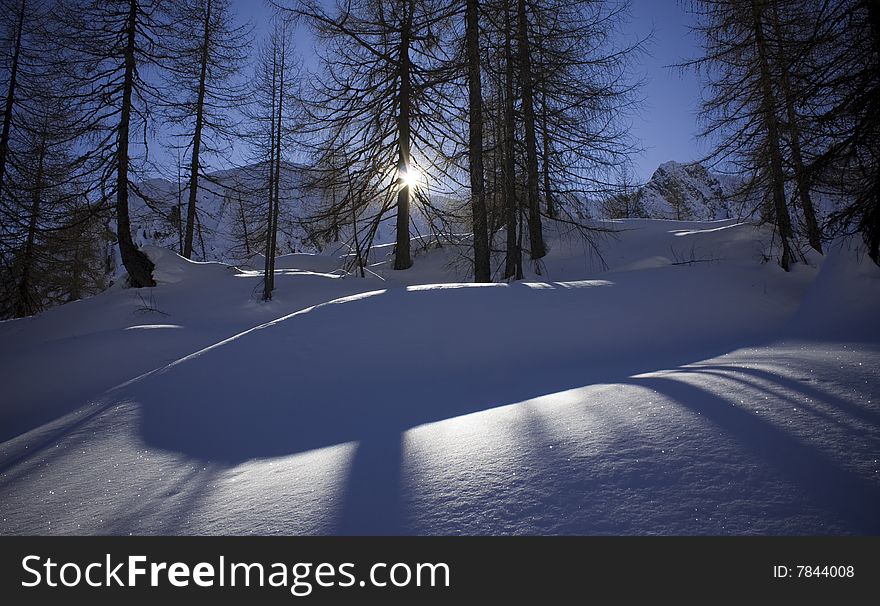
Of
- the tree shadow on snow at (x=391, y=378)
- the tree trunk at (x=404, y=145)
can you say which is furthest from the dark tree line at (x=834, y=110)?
the tree trunk at (x=404, y=145)

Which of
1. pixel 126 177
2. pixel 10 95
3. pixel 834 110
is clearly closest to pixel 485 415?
pixel 834 110

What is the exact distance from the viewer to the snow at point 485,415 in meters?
1.56

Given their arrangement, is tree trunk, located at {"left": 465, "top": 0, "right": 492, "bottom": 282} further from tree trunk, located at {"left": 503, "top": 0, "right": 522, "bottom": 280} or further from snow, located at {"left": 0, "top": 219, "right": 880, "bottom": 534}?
snow, located at {"left": 0, "top": 219, "right": 880, "bottom": 534}

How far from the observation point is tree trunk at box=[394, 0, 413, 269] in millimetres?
10047

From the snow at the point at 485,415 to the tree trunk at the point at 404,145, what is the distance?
257 inches

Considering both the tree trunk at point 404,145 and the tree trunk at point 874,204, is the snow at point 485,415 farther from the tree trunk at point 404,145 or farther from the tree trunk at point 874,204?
the tree trunk at point 404,145

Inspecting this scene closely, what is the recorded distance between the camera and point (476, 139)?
28.6 ft

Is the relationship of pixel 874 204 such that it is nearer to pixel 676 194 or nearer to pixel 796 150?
pixel 796 150

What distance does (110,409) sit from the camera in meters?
3.94

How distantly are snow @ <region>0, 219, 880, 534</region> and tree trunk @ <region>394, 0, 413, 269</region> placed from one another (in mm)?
Answer: 6531

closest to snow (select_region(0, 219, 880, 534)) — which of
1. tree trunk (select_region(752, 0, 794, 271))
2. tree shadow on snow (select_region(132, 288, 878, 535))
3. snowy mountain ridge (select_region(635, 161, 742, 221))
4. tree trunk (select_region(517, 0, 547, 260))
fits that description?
tree shadow on snow (select_region(132, 288, 878, 535))

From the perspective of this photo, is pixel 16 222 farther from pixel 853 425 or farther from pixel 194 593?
pixel 853 425

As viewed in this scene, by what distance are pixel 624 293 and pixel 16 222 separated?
15851 mm

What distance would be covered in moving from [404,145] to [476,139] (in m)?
3.37
